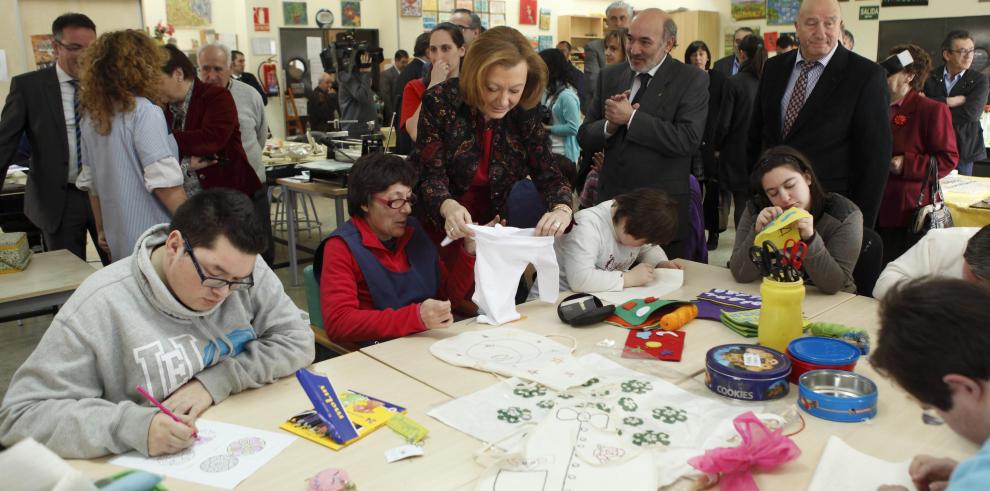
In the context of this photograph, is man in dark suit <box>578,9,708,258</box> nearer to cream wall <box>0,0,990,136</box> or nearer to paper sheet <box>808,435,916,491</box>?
paper sheet <box>808,435,916,491</box>

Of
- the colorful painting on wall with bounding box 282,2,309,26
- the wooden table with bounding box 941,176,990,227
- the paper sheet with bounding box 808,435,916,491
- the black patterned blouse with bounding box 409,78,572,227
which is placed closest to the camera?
the paper sheet with bounding box 808,435,916,491

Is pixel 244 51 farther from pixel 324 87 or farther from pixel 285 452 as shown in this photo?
pixel 285 452

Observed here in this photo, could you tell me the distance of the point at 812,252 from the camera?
234 cm

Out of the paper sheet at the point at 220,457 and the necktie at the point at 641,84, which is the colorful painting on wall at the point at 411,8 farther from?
the paper sheet at the point at 220,457

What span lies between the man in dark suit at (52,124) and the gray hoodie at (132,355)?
6.35 ft

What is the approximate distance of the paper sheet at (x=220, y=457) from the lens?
4.32ft

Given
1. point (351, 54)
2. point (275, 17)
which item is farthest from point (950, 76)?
point (275, 17)

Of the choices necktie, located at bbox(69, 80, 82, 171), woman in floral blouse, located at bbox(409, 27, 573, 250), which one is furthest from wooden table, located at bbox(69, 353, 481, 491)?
necktie, located at bbox(69, 80, 82, 171)

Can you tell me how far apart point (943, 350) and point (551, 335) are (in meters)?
1.07

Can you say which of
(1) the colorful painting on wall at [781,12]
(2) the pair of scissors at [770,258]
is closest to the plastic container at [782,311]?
(2) the pair of scissors at [770,258]

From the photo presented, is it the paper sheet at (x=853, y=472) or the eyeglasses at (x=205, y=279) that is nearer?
the paper sheet at (x=853, y=472)

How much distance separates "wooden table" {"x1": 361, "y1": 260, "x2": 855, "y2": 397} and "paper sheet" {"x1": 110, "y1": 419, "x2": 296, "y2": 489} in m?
0.42

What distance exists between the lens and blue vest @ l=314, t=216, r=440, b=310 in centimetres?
220

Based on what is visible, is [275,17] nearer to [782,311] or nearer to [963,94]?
[963,94]
